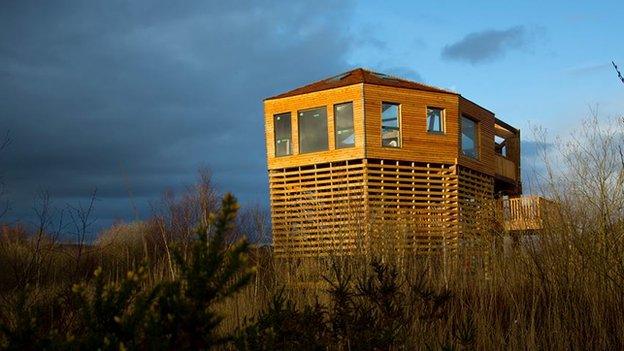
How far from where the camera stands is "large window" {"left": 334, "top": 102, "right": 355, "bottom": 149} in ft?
65.9

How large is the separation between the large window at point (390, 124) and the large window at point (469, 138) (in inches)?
117

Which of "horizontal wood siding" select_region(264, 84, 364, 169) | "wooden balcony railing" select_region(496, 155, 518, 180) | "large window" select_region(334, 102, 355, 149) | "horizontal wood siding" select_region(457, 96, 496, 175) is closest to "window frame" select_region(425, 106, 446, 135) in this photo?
"horizontal wood siding" select_region(457, 96, 496, 175)

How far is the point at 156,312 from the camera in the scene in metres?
1.67

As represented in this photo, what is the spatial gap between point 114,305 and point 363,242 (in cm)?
664

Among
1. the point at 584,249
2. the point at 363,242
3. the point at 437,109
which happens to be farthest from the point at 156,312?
the point at 437,109

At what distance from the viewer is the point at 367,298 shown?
4.40 m

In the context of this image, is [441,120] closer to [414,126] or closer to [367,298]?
[414,126]

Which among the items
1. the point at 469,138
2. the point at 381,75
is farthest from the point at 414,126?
the point at 469,138

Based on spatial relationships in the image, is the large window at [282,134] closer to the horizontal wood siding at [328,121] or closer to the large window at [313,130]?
the horizontal wood siding at [328,121]

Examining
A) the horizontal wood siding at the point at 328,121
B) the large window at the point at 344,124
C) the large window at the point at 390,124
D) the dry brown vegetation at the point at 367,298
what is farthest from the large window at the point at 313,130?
the dry brown vegetation at the point at 367,298

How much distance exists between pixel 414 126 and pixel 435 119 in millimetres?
1174

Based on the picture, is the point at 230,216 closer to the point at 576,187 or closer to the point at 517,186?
the point at 576,187

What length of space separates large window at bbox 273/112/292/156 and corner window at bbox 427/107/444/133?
14.6 ft

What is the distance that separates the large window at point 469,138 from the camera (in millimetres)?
22250
